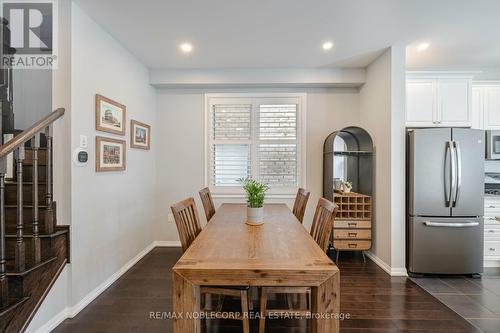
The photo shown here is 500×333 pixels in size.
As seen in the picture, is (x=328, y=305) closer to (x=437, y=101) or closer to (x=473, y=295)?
(x=473, y=295)

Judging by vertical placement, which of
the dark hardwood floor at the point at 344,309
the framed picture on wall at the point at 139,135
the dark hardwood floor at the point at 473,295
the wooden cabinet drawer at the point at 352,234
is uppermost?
the framed picture on wall at the point at 139,135

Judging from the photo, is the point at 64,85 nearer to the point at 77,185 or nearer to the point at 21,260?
the point at 77,185

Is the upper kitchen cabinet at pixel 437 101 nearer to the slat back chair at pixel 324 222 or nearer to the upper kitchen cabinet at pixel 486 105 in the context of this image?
the upper kitchen cabinet at pixel 486 105

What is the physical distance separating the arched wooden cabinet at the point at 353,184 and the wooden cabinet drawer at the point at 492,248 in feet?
4.63

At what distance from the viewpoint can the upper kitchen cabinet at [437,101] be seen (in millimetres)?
3281

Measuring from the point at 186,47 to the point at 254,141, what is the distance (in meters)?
1.64

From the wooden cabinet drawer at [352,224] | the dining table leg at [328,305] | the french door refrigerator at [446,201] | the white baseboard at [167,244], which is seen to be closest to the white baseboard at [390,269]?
the french door refrigerator at [446,201]

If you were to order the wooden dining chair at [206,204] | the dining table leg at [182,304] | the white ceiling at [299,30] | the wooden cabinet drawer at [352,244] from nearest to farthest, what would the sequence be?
the dining table leg at [182,304]
the white ceiling at [299,30]
the wooden dining chair at [206,204]
the wooden cabinet drawer at [352,244]

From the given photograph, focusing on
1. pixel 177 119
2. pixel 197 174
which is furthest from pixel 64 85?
pixel 197 174

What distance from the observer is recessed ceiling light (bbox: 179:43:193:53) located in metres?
Answer: 3.06

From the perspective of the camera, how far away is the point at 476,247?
2.93 meters

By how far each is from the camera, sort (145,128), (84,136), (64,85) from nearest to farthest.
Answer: (64,85) < (84,136) < (145,128)

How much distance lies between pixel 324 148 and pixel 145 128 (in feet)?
8.77
